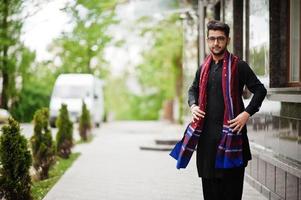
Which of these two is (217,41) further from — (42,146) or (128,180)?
(42,146)

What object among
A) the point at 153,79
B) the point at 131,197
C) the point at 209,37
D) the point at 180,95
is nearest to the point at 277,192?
the point at 131,197

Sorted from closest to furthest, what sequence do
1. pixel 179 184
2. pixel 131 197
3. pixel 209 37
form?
pixel 209 37, pixel 131 197, pixel 179 184

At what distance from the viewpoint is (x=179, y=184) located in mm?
8297

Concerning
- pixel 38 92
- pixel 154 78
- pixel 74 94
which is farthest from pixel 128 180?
pixel 154 78

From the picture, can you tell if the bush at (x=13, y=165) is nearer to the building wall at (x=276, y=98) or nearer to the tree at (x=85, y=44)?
the building wall at (x=276, y=98)

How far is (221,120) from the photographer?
14.9ft

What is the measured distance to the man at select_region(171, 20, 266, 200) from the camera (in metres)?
4.46

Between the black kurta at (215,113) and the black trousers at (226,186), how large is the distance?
0.09 metres

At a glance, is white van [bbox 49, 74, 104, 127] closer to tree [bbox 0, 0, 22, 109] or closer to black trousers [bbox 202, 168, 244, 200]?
tree [bbox 0, 0, 22, 109]

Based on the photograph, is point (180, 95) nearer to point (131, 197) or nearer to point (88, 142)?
point (88, 142)

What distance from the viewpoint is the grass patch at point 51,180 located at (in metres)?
7.58

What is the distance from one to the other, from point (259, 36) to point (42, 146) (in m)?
3.96

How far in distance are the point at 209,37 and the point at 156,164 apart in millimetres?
6860

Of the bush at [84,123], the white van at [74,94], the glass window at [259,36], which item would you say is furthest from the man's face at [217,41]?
the white van at [74,94]
